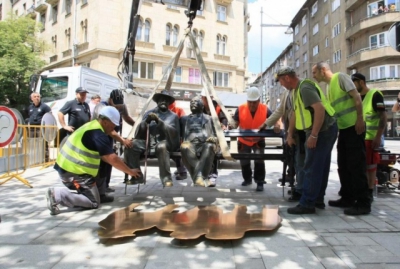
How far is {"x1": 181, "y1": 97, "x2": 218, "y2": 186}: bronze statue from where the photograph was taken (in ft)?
14.3

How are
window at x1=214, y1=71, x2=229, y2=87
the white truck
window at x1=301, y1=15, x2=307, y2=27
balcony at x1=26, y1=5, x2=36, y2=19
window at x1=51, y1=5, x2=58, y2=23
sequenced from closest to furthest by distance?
1. the white truck
2. window at x1=214, y1=71, x2=229, y2=87
3. window at x1=51, y1=5, x2=58, y2=23
4. balcony at x1=26, y1=5, x2=36, y2=19
5. window at x1=301, y1=15, x2=307, y2=27

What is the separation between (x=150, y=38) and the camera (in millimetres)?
27219

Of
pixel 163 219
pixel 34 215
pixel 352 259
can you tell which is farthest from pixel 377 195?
pixel 34 215

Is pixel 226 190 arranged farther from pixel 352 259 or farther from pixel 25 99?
pixel 25 99

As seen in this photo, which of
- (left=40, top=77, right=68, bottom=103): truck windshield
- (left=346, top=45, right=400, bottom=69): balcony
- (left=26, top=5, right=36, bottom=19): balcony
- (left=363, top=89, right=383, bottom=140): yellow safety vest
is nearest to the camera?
(left=363, top=89, right=383, bottom=140): yellow safety vest

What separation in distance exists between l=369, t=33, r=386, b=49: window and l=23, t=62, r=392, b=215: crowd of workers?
29.7 metres

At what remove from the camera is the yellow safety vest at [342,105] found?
4.23m

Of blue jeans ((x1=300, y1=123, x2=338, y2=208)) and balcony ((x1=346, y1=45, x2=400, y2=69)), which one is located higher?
balcony ((x1=346, y1=45, x2=400, y2=69))

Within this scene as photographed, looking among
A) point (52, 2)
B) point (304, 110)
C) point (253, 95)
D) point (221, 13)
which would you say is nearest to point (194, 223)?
point (304, 110)

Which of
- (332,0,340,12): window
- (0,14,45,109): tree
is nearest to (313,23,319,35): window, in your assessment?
(332,0,340,12): window

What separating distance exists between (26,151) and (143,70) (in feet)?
67.4

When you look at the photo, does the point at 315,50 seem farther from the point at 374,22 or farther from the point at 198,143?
the point at 198,143

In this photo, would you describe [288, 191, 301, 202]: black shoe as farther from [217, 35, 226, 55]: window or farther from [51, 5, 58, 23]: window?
[51, 5, 58, 23]: window

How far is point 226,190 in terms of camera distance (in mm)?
5785
